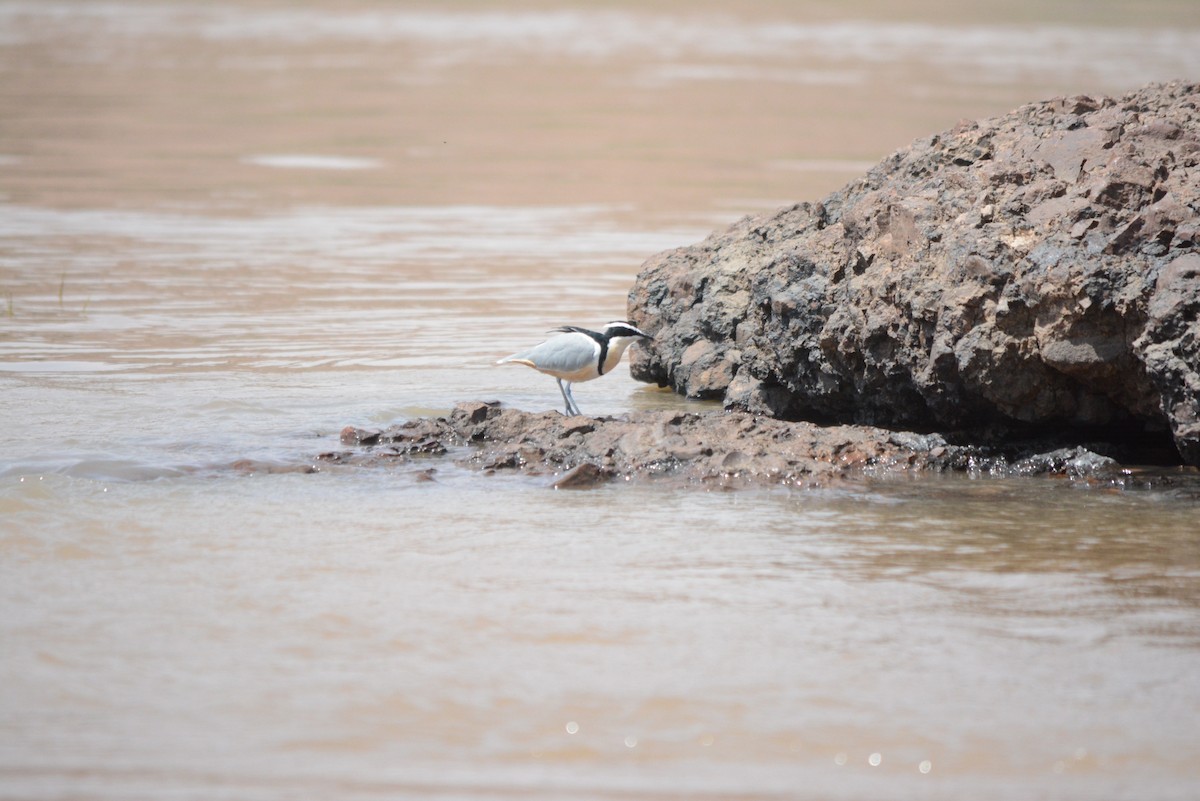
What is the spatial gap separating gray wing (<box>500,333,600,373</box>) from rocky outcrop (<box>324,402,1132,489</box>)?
0.53m

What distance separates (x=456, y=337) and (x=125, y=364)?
7.76ft

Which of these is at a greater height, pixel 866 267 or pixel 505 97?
pixel 505 97

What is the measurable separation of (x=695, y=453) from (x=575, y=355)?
3.94 feet

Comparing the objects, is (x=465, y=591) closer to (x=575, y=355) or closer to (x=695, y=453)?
(x=695, y=453)

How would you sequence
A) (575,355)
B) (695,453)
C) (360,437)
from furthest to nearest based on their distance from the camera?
(575,355) → (360,437) → (695,453)

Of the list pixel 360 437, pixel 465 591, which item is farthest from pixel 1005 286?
pixel 360 437

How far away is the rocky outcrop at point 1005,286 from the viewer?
6.64 m

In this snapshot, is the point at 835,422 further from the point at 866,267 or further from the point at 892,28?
the point at 892,28

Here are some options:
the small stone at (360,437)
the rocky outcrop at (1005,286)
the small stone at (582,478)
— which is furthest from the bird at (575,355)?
the small stone at (582,478)

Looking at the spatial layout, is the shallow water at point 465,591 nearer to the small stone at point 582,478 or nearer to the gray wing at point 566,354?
the small stone at point 582,478

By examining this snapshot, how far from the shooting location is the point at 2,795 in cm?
380

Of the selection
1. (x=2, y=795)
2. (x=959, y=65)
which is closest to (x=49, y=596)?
(x=2, y=795)

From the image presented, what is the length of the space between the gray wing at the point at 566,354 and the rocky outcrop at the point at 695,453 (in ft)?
1.74

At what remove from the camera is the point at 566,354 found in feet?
26.1
